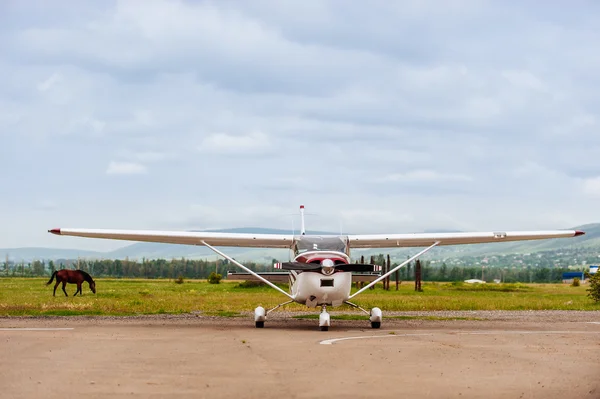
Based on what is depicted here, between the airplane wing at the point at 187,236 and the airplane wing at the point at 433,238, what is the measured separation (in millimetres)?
1988

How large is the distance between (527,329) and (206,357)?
10.2 metres

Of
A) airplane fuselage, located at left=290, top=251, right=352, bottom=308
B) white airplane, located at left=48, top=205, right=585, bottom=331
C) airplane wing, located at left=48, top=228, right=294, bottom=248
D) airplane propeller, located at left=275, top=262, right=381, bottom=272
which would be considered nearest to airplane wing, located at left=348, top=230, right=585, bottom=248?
white airplane, located at left=48, top=205, right=585, bottom=331

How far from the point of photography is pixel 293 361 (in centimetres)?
1191

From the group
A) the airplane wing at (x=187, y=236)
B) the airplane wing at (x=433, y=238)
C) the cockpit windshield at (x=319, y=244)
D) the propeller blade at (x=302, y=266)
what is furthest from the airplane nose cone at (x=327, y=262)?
the airplane wing at (x=433, y=238)

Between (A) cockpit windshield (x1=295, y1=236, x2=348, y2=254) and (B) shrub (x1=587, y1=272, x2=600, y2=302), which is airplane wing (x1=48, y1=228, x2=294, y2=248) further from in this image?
(B) shrub (x1=587, y1=272, x2=600, y2=302)

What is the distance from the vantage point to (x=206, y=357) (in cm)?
1238

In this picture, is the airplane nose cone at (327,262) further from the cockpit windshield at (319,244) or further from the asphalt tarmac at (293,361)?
the asphalt tarmac at (293,361)

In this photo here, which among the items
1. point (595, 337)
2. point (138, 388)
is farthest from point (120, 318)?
point (138, 388)

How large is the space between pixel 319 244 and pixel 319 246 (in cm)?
8

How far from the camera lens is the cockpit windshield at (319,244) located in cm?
2005

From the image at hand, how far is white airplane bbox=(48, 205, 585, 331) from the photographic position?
62.5 ft

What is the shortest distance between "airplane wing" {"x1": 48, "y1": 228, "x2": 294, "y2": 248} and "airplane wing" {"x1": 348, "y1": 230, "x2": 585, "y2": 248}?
6.52 ft

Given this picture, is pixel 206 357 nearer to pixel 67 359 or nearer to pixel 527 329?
pixel 67 359

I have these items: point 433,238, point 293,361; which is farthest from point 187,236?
point 293,361
